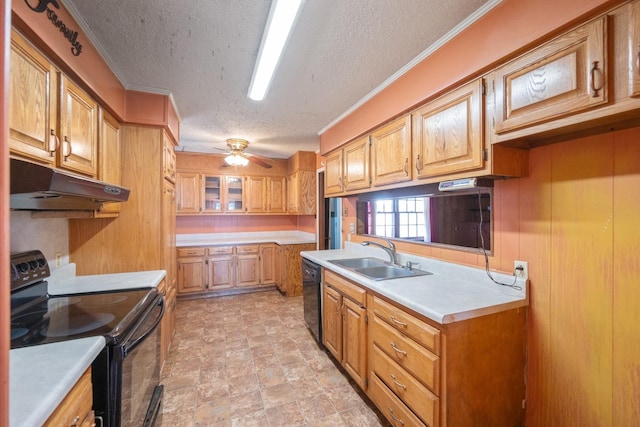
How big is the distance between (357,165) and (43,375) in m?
2.42

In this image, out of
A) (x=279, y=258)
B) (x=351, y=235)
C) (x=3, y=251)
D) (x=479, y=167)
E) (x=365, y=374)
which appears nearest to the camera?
(x=3, y=251)

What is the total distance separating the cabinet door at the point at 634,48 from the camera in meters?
0.89

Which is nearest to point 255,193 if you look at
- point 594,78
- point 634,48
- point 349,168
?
point 349,168

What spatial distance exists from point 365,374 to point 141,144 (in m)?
2.62

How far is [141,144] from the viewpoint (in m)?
2.30

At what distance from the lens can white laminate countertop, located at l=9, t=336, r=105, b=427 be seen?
0.71m

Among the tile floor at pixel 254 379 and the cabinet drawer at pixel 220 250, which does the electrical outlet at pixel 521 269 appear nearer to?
the tile floor at pixel 254 379

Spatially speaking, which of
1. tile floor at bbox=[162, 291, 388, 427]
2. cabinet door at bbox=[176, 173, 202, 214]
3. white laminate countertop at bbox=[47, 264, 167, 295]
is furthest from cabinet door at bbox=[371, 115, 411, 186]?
cabinet door at bbox=[176, 173, 202, 214]

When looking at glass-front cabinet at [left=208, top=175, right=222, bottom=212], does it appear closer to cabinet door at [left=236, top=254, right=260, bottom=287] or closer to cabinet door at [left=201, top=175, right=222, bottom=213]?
cabinet door at [left=201, top=175, right=222, bottom=213]

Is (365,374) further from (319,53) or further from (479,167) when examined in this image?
(319,53)

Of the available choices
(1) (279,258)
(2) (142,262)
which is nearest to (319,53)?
(2) (142,262)

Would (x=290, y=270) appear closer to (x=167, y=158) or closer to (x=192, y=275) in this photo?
(x=192, y=275)

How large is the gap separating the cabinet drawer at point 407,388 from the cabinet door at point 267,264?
123 inches

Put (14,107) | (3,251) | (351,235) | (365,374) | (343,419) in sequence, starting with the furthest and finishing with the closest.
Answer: (351,235) → (365,374) → (343,419) → (14,107) → (3,251)
